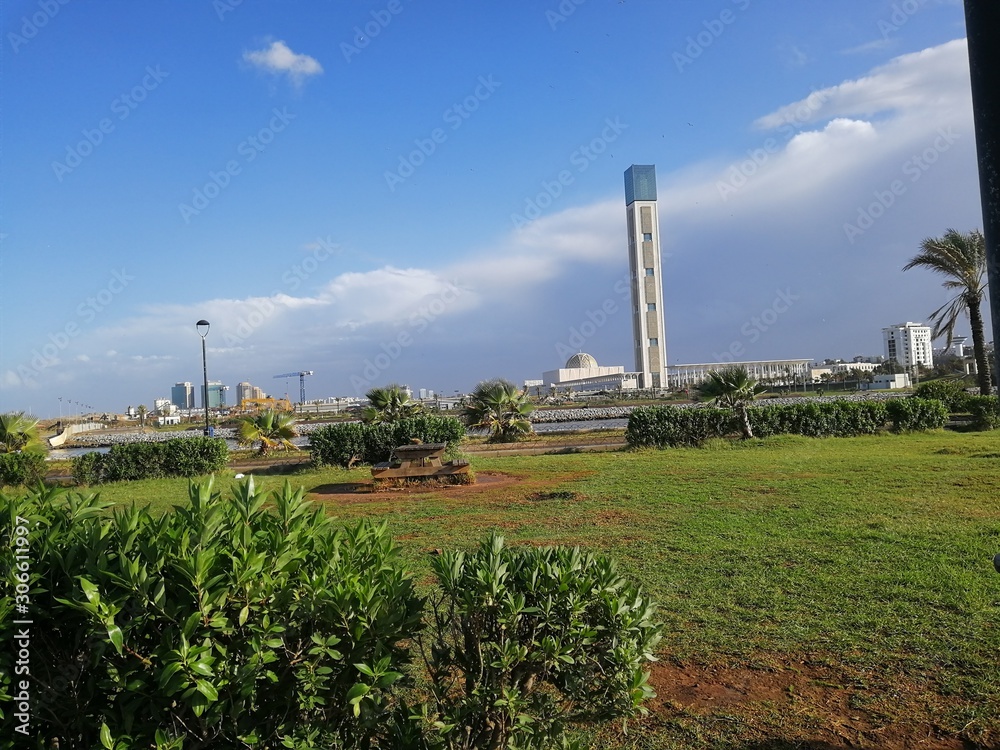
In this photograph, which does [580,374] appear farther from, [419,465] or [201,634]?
[201,634]

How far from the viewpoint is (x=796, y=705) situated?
355cm

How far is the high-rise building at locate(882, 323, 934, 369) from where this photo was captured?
12825cm

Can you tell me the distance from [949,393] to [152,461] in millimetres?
29858

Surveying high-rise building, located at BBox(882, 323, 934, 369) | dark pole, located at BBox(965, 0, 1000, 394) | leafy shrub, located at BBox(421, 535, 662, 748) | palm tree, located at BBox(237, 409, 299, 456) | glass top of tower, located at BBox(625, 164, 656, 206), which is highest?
glass top of tower, located at BBox(625, 164, 656, 206)

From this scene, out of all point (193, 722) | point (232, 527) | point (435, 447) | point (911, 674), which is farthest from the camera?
point (435, 447)

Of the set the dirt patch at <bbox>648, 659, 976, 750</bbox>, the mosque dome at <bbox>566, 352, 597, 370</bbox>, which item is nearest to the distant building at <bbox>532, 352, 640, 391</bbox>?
the mosque dome at <bbox>566, 352, 597, 370</bbox>

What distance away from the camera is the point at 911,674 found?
385 cm

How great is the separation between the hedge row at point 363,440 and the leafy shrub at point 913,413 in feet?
49.2

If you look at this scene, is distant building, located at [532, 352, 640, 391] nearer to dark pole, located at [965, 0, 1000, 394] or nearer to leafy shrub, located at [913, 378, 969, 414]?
leafy shrub, located at [913, 378, 969, 414]

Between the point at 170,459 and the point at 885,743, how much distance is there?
63.2 ft

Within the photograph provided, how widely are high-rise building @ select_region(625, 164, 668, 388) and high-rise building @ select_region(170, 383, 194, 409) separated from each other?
140 metres

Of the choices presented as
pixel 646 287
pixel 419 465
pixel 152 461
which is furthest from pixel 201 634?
pixel 646 287

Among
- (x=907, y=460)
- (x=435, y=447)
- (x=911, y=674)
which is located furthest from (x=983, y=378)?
(x=911, y=674)

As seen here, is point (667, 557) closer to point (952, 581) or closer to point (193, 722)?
point (952, 581)
